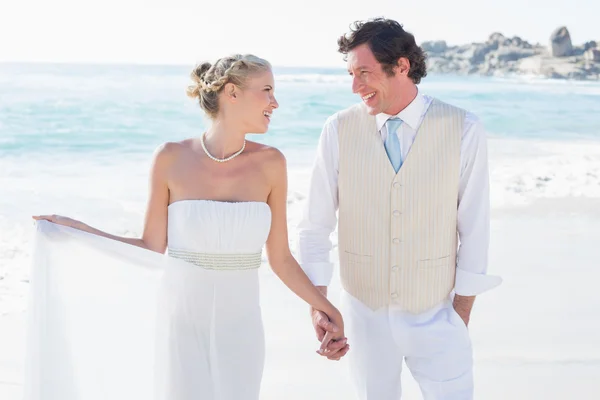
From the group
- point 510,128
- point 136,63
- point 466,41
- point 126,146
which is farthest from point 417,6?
point 126,146

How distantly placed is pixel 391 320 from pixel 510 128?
808 inches

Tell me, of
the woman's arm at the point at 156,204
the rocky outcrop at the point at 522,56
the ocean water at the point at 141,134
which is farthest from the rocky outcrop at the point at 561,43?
the woman's arm at the point at 156,204

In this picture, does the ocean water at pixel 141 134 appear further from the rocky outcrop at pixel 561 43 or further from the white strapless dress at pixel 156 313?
the white strapless dress at pixel 156 313

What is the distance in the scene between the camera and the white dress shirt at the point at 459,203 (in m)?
2.91

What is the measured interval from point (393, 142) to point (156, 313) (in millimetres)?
920

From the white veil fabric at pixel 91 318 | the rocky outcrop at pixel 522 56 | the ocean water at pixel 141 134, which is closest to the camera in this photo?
the white veil fabric at pixel 91 318

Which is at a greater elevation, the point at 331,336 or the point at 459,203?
the point at 459,203

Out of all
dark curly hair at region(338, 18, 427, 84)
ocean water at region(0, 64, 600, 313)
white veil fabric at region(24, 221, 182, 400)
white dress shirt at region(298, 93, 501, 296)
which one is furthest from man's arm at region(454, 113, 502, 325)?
ocean water at region(0, 64, 600, 313)

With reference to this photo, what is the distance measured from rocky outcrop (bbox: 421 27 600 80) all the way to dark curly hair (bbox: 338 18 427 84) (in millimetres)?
34775

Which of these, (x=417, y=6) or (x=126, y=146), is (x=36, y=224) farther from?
(x=417, y=6)

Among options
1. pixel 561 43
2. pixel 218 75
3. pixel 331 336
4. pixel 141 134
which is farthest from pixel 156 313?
pixel 561 43

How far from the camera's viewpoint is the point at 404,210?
292cm

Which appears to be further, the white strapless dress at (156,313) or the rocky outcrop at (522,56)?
the rocky outcrop at (522,56)

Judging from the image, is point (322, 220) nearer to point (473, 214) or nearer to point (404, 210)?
point (404, 210)
